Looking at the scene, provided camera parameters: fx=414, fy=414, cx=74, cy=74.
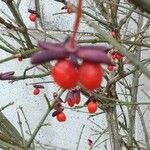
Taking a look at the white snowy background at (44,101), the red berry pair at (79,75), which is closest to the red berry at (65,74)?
the red berry pair at (79,75)

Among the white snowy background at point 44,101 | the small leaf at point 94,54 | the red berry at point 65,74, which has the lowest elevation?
the red berry at point 65,74

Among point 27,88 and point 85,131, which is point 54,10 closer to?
point 27,88

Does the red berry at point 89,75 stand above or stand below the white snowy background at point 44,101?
below

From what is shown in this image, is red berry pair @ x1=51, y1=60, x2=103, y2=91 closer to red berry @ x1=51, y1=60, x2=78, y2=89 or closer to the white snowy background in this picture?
red berry @ x1=51, y1=60, x2=78, y2=89

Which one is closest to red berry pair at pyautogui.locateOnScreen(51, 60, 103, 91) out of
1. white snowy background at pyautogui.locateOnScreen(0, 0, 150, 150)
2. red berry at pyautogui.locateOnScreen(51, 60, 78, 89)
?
red berry at pyautogui.locateOnScreen(51, 60, 78, 89)

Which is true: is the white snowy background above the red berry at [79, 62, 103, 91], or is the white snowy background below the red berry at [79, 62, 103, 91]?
above

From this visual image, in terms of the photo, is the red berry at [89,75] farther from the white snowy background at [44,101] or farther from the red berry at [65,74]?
the white snowy background at [44,101]

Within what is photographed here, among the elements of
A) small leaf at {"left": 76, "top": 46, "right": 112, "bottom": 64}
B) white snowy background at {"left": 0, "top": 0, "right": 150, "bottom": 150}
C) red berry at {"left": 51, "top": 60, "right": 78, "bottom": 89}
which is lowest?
red berry at {"left": 51, "top": 60, "right": 78, "bottom": 89}

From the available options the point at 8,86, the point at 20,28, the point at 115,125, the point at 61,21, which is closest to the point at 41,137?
the point at 8,86
